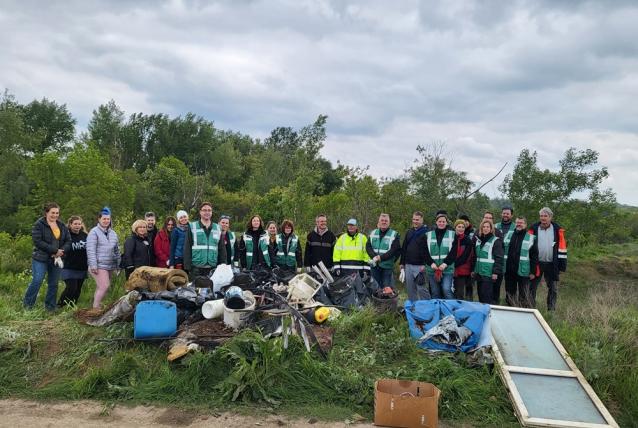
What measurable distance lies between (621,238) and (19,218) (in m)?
36.8

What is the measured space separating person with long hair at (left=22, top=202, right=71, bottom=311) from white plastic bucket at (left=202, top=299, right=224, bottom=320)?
7.80ft

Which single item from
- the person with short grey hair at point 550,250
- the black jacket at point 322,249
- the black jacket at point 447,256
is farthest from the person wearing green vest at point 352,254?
the person with short grey hair at point 550,250

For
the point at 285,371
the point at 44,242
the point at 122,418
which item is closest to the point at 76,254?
the point at 44,242

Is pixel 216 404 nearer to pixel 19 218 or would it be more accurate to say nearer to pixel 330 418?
pixel 330 418

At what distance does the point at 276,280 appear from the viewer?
732cm

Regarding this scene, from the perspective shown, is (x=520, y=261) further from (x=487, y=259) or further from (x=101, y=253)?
(x=101, y=253)

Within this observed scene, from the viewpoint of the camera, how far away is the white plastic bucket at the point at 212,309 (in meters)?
5.75

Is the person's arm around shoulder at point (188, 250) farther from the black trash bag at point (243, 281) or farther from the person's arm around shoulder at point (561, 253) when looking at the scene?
the person's arm around shoulder at point (561, 253)

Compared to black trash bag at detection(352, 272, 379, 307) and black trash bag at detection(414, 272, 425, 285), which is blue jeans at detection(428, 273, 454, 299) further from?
black trash bag at detection(352, 272, 379, 307)

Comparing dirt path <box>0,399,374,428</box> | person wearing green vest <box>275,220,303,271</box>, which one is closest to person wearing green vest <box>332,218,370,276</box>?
person wearing green vest <box>275,220,303,271</box>

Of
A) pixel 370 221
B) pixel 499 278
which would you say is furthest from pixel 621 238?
pixel 499 278

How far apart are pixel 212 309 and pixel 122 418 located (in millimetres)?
1741

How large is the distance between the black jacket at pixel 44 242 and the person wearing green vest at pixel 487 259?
19.8ft

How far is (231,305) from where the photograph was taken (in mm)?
5637
